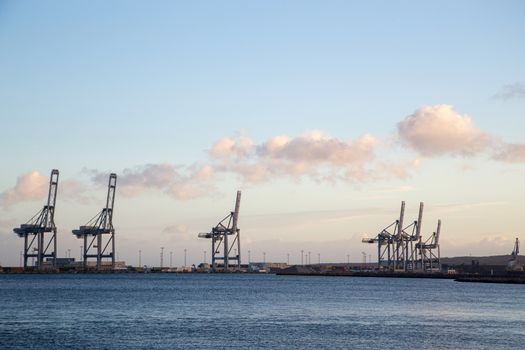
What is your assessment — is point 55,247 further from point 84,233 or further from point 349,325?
point 349,325

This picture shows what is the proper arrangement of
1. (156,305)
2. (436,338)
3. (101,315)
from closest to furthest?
1. (436,338)
2. (101,315)
3. (156,305)

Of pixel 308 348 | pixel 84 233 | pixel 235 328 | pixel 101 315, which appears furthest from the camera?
pixel 84 233

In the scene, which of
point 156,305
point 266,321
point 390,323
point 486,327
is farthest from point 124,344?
point 156,305

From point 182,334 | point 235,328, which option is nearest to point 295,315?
point 235,328

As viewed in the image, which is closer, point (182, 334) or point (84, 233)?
point (182, 334)

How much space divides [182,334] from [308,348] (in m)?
9.29

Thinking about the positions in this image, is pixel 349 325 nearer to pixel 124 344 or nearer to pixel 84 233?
pixel 124 344

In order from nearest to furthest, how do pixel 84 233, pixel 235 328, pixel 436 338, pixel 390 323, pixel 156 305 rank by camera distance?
1. pixel 436 338
2. pixel 235 328
3. pixel 390 323
4. pixel 156 305
5. pixel 84 233

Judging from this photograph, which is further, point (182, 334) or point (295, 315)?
point (295, 315)

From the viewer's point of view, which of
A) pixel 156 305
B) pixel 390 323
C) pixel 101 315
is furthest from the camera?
pixel 156 305

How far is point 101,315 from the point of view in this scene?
206 feet

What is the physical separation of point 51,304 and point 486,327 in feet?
131

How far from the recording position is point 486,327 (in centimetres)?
5606

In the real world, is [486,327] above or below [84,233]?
below
